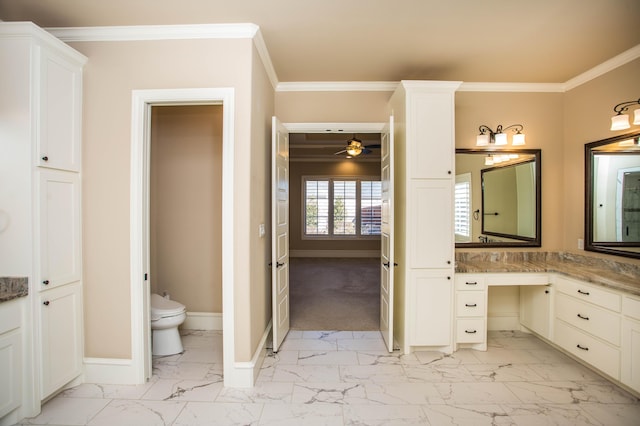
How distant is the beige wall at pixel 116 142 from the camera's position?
248 centimetres

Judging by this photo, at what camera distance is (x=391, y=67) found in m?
3.11

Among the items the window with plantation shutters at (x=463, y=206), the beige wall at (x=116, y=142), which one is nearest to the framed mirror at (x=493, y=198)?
the window with plantation shutters at (x=463, y=206)

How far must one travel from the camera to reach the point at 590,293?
2629 mm

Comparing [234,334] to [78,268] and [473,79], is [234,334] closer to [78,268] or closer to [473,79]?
[78,268]

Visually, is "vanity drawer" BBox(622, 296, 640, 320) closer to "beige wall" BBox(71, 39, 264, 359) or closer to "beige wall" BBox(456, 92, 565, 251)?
"beige wall" BBox(456, 92, 565, 251)

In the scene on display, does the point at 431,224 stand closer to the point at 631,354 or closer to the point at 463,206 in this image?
the point at 463,206

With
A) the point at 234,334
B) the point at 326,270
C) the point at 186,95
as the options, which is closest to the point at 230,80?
the point at 186,95

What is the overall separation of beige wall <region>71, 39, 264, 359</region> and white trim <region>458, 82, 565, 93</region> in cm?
255

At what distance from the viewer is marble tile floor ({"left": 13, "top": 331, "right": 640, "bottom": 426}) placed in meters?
2.10

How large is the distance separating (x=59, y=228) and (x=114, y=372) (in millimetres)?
1189

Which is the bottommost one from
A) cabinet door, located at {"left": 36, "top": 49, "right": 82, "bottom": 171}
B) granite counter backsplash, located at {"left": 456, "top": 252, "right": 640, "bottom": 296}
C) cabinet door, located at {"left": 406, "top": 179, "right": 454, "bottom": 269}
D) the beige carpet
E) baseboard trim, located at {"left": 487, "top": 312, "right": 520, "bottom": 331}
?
the beige carpet

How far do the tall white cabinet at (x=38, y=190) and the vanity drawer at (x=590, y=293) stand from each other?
4.10m

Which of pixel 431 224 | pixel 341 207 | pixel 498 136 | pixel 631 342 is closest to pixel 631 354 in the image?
pixel 631 342

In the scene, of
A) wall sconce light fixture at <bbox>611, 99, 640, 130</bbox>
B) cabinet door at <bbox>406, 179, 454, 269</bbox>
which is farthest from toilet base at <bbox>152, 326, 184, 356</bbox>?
wall sconce light fixture at <bbox>611, 99, 640, 130</bbox>
